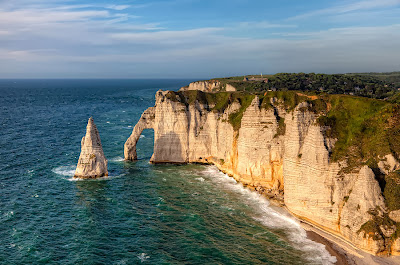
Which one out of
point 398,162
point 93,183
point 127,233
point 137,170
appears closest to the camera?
point 398,162

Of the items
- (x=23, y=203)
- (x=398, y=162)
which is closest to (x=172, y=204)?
(x=23, y=203)

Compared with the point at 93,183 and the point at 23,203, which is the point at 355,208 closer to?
the point at 93,183

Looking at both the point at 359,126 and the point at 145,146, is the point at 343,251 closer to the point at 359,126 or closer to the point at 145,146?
the point at 359,126

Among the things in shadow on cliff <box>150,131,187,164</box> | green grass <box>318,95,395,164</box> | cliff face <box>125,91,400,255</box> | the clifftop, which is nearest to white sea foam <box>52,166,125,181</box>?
shadow on cliff <box>150,131,187,164</box>

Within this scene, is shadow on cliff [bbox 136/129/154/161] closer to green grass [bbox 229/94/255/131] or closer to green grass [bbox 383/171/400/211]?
green grass [bbox 229/94/255/131]

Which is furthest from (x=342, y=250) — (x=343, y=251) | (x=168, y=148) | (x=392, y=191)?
(x=168, y=148)

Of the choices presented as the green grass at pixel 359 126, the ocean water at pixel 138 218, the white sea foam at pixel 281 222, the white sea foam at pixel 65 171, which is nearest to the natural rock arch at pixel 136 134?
the ocean water at pixel 138 218
